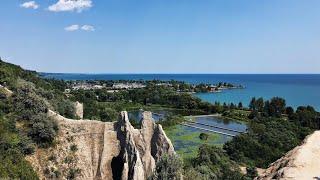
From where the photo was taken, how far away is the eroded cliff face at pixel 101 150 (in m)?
28.8

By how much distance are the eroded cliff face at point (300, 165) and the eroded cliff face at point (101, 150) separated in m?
17.0

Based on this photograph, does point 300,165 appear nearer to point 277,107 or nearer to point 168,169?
point 168,169

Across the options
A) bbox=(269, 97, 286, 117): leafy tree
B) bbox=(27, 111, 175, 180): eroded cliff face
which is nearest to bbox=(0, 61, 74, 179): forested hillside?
bbox=(27, 111, 175, 180): eroded cliff face

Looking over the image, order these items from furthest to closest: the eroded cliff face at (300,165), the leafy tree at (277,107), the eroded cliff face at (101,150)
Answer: the leafy tree at (277,107) → the eroded cliff face at (101,150) → the eroded cliff face at (300,165)

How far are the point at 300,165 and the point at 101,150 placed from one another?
21.3 metres

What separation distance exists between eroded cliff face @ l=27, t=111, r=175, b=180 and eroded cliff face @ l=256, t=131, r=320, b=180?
17040mm

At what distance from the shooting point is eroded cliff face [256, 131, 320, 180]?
10648mm

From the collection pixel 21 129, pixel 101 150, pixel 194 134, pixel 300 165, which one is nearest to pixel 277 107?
pixel 194 134

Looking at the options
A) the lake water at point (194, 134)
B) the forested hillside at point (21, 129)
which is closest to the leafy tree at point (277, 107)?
the lake water at point (194, 134)

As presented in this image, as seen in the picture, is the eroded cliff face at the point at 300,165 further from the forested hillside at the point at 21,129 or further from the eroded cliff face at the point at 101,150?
the forested hillside at the point at 21,129

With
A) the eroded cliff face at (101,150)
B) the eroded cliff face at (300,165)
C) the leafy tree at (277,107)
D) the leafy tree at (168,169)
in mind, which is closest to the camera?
the eroded cliff face at (300,165)

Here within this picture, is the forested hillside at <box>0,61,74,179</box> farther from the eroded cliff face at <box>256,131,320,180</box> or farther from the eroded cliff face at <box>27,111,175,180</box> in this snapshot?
the eroded cliff face at <box>256,131,320,180</box>

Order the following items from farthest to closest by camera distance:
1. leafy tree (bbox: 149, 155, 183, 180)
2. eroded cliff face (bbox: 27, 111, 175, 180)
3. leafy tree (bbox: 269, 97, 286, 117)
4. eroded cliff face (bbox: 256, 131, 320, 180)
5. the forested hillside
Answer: leafy tree (bbox: 269, 97, 286, 117) → eroded cliff face (bbox: 27, 111, 175, 180) → the forested hillside → leafy tree (bbox: 149, 155, 183, 180) → eroded cliff face (bbox: 256, 131, 320, 180)

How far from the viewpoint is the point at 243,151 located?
Answer: 52.6 metres
